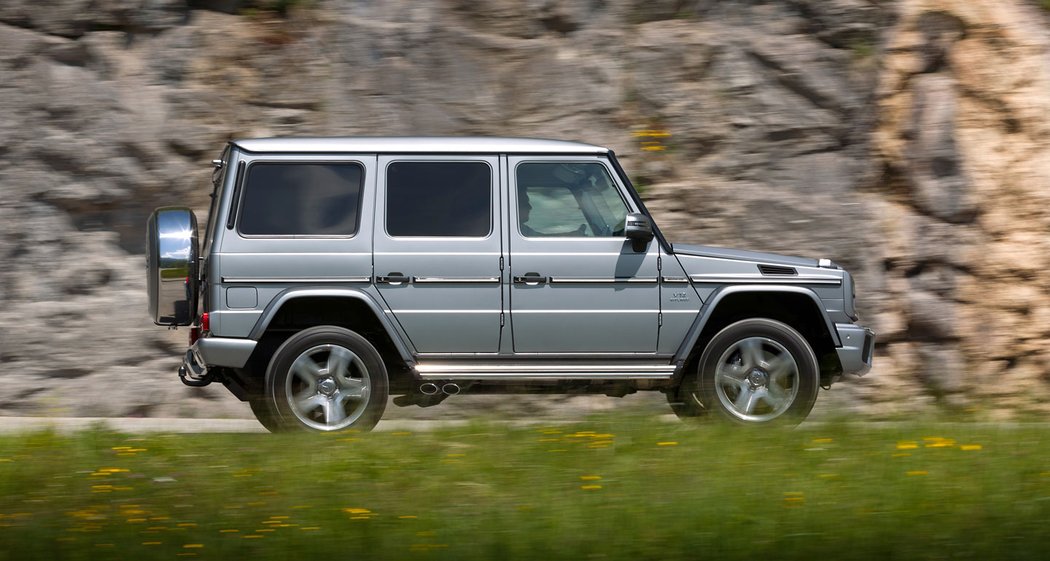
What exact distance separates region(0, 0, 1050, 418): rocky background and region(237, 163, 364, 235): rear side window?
4.12 m

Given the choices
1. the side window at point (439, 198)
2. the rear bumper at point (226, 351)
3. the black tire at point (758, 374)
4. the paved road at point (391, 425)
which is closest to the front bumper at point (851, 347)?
the black tire at point (758, 374)

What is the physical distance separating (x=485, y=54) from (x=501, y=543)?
8.39 meters

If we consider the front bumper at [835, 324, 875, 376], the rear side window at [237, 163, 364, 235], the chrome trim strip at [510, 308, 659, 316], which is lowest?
the front bumper at [835, 324, 875, 376]

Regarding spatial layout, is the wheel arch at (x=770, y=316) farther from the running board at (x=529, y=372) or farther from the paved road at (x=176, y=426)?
the paved road at (x=176, y=426)

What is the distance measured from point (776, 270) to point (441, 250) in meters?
2.12

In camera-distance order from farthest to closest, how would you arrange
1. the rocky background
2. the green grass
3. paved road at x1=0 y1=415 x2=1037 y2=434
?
the rocky background → paved road at x1=0 y1=415 x2=1037 y2=434 → the green grass

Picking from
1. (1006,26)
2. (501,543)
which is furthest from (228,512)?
(1006,26)

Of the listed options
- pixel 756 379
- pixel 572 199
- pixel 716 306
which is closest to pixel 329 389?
pixel 572 199

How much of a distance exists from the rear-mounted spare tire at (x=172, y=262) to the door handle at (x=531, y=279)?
200 centimetres

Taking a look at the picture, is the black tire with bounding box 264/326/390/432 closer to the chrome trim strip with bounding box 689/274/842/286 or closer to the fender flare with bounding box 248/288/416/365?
the fender flare with bounding box 248/288/416/365

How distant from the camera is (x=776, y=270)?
7758 mm

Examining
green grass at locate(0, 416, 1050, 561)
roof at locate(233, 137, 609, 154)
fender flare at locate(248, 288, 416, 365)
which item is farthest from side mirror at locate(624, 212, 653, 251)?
fender flare at locate(248, 288, 416, 365)

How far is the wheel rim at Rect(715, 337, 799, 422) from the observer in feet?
25.1

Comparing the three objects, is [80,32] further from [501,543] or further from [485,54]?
[501,543]
